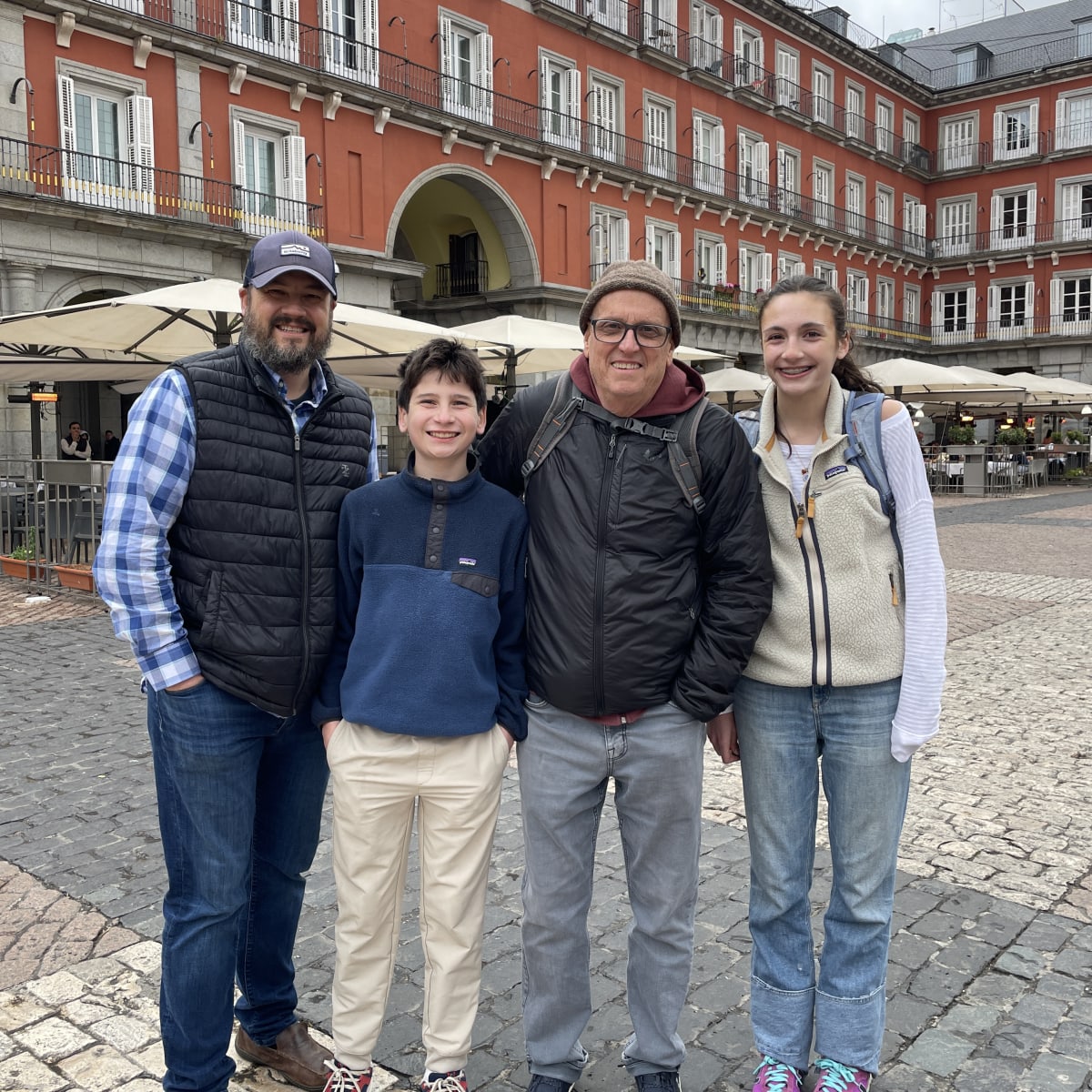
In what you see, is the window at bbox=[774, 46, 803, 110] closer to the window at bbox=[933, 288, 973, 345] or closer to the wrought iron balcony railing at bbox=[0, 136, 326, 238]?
the window at bbox=[933, 288, 973, 345]

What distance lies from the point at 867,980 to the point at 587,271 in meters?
26.0

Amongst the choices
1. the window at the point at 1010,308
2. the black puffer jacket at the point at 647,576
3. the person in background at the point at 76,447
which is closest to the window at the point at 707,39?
the window at the point at 1010,308

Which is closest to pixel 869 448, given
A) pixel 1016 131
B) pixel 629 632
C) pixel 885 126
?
pixel 629 632

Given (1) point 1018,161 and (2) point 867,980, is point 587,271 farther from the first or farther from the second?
(2) point 867,980

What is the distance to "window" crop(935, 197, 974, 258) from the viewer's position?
1662 inches

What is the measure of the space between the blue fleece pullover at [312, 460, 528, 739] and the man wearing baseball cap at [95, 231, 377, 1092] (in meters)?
0.07

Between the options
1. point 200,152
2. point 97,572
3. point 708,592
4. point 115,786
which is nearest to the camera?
point 97,572

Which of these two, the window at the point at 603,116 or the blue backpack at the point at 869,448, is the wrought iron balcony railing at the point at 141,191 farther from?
the blue backpack at the point at 869,448

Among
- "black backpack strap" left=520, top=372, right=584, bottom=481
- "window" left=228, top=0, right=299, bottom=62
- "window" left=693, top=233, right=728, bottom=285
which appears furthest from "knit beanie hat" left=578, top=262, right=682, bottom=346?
"window" left=693, top=233, right=728, bottom=285

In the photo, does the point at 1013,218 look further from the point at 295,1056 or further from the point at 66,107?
the point at 295,1056

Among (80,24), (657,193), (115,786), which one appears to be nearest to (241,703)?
(115,786)

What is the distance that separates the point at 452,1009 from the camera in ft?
8.05

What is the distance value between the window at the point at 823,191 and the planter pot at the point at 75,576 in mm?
31156

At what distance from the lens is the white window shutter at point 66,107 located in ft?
56.3
